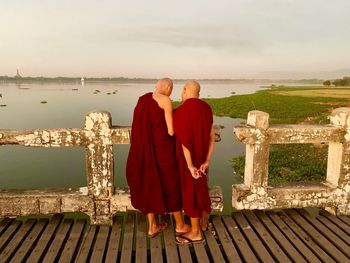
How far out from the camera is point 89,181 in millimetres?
4832

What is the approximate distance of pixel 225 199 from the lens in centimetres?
909

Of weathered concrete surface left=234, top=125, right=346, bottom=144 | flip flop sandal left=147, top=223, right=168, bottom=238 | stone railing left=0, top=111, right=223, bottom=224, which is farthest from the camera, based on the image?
weathered concrete surface left=234, top=125, right=346, bottom=144

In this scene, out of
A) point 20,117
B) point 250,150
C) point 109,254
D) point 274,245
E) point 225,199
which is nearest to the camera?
point 109,254

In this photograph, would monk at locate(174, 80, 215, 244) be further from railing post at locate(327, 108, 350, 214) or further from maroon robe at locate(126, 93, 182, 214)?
railing post at locate(327, 108, 350, 214)

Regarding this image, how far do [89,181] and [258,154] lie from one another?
8.35 feet

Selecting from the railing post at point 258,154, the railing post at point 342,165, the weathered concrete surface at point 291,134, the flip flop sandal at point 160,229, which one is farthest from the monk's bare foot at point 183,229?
the railing post at point 342,165

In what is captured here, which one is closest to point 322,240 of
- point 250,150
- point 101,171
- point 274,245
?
point 274,245

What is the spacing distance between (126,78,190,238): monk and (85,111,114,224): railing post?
47 cm

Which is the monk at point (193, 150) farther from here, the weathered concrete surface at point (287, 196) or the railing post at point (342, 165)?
the railing post at point (342, 165)

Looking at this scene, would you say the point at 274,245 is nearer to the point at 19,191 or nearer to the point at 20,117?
the point at 19,191

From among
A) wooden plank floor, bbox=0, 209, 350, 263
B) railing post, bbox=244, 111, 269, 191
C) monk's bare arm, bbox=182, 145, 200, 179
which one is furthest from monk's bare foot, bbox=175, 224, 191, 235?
railing post, bbox=244, 111, 269, 191

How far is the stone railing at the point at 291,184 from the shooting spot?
4988 mm

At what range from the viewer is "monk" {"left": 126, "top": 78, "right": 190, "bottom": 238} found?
14.0 ft

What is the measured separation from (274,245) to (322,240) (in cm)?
72
